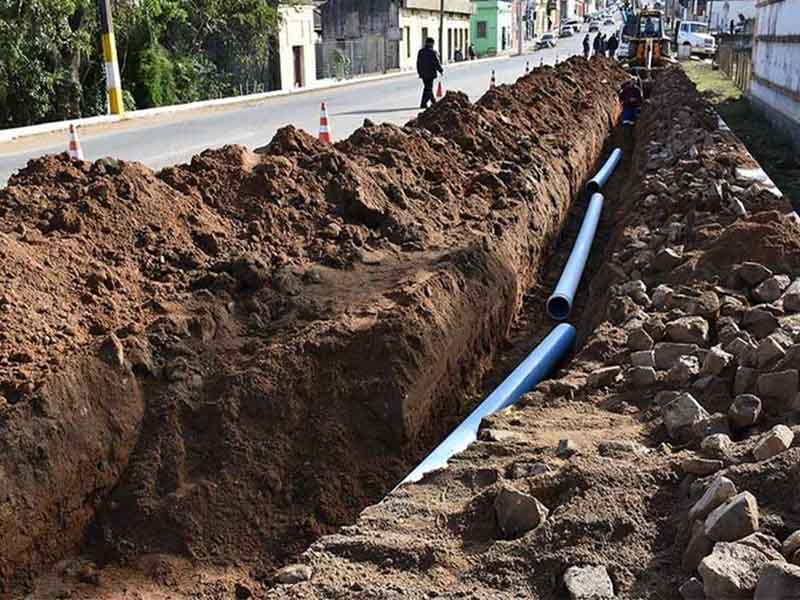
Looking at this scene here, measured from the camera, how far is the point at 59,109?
2145 centimetres

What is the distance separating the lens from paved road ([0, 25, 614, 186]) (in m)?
14.0

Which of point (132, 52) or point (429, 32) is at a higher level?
point (429, 32)

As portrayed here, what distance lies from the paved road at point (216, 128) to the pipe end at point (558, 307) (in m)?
7.68

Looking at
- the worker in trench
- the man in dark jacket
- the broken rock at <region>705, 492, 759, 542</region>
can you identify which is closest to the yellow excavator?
the worker in trench

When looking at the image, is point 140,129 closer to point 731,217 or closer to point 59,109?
point 59,109

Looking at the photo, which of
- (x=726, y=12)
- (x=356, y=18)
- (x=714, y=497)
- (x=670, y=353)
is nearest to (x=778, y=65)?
(x=670, y=353)

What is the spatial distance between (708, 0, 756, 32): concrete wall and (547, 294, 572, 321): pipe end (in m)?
45.7

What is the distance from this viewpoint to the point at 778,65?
1709 centimetres

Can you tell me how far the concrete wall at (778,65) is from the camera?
596 inches

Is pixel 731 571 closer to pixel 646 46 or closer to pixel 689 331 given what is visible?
pixel 689 331

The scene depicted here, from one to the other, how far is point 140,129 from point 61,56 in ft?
17.1

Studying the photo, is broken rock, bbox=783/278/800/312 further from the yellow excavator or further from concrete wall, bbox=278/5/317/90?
concrete wall, bbox=278/5/317/90

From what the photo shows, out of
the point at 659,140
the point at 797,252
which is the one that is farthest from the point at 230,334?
the point at 659,140

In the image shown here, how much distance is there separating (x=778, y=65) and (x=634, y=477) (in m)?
16.6
